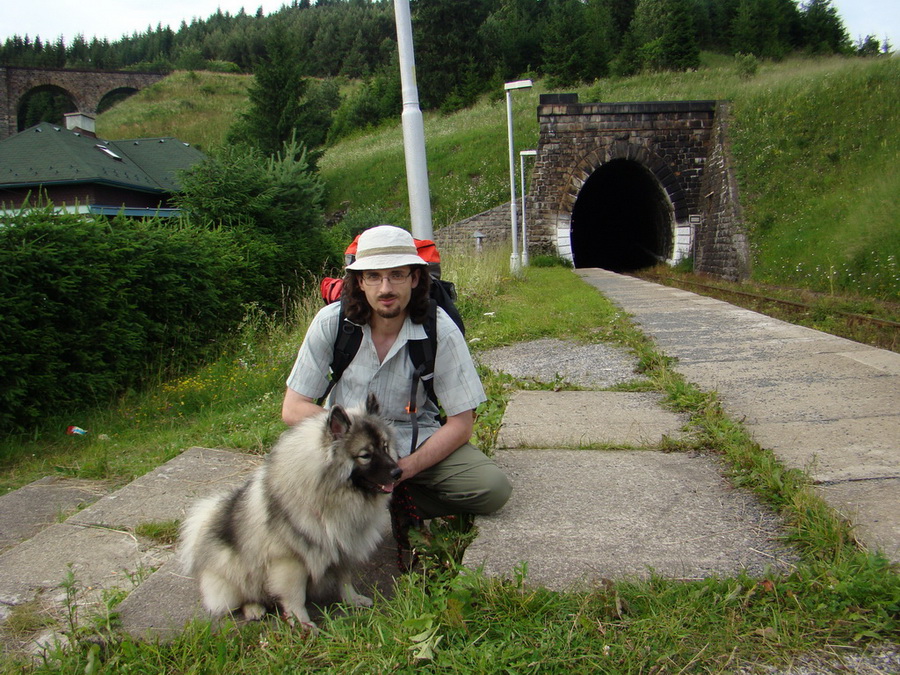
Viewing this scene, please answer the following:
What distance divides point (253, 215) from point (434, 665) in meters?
11.1

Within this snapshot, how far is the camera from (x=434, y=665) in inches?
84.0

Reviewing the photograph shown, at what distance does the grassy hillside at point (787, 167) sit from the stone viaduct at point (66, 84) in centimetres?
4399

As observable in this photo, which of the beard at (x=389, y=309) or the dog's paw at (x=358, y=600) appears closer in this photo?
the dog's paw at (x=358, y=600)

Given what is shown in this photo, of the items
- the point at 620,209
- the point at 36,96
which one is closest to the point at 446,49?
the point at 620,209

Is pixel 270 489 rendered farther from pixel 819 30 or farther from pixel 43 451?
pixel 819 30

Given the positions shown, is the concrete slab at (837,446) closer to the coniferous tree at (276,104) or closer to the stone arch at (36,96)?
the coniferous tree at (276,104)

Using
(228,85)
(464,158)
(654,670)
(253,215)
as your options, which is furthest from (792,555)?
(228,85)

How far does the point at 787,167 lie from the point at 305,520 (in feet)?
68.7

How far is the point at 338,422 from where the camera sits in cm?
257

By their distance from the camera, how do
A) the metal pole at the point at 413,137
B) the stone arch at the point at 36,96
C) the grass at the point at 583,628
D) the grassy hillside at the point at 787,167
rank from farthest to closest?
the stone arch at the point at 36,96 < the grassy hillside at the point at 787,167 < the metal pole at the point at 413,137 < the grass at the point at 583,628

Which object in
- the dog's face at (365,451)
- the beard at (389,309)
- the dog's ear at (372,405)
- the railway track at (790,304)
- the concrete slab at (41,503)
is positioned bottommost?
the railway track at (790,304)

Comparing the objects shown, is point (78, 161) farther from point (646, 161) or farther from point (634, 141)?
point (646, 161)

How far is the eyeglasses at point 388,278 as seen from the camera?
3100 millimetres

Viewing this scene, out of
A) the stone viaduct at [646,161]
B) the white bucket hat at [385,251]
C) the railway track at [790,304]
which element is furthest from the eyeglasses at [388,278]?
the stone viaduct at [646,161]
